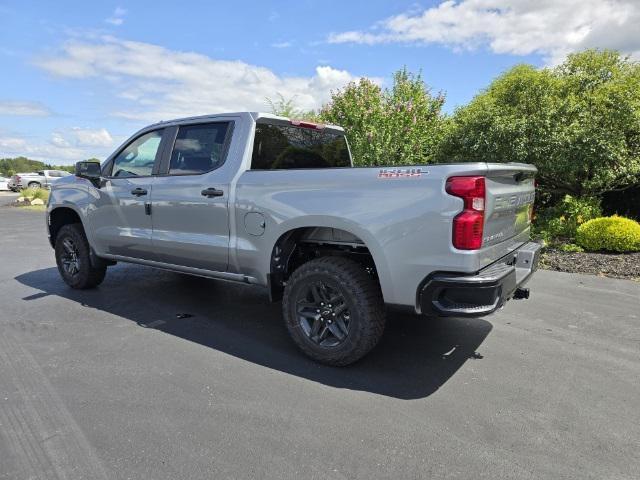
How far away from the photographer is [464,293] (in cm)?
300

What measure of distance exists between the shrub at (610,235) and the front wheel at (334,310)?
600 cm

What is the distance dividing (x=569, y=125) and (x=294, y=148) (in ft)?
21.2

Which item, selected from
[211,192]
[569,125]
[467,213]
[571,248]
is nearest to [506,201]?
[467,213]

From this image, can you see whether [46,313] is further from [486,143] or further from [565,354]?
[486,143]

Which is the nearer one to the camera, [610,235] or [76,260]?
[76,260]

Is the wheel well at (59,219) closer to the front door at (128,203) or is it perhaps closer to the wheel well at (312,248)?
the front door at (128,203)

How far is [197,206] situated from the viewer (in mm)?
4262

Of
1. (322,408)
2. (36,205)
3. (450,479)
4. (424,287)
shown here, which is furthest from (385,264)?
(36,205)

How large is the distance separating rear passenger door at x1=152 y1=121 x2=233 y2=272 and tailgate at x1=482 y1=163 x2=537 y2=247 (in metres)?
2.14

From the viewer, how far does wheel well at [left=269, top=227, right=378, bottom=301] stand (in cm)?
369

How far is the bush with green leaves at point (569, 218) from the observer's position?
8.96 m

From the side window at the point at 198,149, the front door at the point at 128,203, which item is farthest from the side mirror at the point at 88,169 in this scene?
the side window at the point at 198,149

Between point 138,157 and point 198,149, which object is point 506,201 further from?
point 138,157

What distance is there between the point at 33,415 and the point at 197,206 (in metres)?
2.05
